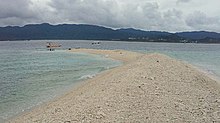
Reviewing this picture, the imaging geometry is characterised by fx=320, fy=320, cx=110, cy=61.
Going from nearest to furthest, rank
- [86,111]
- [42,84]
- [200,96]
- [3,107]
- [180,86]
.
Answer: [86,111] → [200,96] → [3,107] → [180,86] → [42,84]

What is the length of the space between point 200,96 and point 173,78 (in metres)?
5.81

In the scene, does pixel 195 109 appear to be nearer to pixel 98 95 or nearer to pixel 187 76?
pixel 98 95

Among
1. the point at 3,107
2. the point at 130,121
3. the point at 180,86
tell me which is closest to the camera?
the point at 130,121

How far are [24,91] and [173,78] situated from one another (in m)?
11.1

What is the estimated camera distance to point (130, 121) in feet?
40.1

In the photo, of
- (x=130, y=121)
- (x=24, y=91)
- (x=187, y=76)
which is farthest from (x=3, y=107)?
(x=187, y=76)

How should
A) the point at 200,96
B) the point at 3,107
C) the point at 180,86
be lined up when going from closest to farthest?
the point at 200,96, the point at 3,107, the point at 180,86

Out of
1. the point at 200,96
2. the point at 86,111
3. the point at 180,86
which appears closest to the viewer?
the point at 86,111

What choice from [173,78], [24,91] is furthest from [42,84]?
[173,78]

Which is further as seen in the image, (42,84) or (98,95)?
(42,84)

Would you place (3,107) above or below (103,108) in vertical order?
below

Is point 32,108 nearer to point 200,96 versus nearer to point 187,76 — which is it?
point 200,96

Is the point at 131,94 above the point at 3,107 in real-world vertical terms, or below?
above

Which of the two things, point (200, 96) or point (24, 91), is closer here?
point (200, 96)
